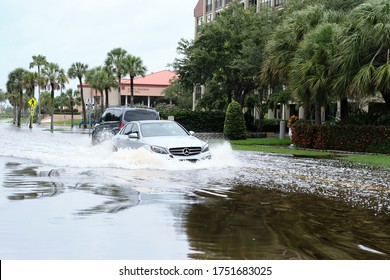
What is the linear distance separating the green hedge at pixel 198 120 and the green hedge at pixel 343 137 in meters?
23.1

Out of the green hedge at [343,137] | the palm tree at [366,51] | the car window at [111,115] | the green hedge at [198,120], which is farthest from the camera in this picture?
the green hedge at [198,120]

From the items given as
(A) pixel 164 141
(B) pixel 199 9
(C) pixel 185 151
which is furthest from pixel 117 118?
(B) pixel 199 9

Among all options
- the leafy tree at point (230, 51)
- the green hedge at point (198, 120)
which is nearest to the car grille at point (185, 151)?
the leafy tree at point (230, 51)

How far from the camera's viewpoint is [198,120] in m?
52.0

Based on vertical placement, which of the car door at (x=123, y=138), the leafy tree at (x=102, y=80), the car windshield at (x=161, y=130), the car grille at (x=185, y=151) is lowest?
the car grille at (x=185, y=151)

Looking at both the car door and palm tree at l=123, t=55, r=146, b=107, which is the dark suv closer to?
the car door

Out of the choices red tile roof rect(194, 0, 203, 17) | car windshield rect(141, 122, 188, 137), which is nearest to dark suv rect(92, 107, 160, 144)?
car windshield rect(141, 122, 188, 137)

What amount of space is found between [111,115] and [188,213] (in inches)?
687

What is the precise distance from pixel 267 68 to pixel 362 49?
345 inches

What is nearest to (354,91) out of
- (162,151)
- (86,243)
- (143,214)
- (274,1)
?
(162,151)

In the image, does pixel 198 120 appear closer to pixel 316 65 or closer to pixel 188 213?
pixel 316 65

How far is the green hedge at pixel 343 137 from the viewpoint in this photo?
24016 mm

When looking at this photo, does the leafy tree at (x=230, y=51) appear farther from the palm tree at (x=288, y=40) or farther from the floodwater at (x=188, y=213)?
the floodwater at (x=188, y=213)

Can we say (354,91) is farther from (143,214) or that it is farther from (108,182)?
(143,214)
